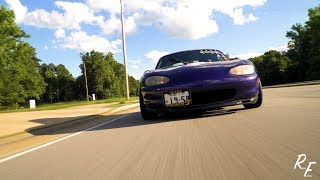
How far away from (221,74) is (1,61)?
151ft

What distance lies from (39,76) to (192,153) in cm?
7219

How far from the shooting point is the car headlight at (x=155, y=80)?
7.08m

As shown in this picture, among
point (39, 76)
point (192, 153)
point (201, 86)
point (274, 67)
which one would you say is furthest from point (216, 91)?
point (274, 67)

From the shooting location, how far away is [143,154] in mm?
4273

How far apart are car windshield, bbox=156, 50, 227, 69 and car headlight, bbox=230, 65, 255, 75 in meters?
1.42

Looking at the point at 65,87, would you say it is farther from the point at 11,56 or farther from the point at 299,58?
the point at 11,56

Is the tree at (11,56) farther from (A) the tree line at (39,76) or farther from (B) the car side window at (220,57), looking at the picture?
(B) the car side window at (220,57)

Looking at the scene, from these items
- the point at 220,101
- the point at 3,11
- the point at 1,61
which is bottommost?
the point at 220,101

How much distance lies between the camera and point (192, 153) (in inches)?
158

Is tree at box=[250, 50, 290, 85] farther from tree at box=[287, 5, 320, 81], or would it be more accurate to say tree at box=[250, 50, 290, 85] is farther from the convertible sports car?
the convertible sports car

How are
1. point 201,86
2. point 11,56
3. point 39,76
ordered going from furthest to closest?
1. point 39,76
2. point 11,56
3. point 201,86

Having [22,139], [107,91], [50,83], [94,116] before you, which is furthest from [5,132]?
[50,83]

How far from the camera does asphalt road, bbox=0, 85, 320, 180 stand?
319 cm

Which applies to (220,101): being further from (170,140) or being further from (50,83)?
(50,83)
